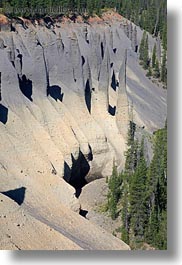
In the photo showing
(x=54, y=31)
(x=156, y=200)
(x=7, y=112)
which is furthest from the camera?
(x=54, y=31)

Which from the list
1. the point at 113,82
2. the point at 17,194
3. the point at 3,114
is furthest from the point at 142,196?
the point at 113,82

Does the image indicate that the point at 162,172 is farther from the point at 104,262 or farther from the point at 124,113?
the point at 124,113

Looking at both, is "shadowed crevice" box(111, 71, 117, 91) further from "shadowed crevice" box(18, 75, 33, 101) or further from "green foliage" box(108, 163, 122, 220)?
"green foliage" box(108, 163, 122, 220)

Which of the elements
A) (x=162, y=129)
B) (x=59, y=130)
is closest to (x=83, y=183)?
(x=59, y=130)

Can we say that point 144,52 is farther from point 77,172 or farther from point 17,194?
point 17,194

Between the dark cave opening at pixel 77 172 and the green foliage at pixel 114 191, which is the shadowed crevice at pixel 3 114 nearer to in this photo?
the dark cave opening at pixel 77 172

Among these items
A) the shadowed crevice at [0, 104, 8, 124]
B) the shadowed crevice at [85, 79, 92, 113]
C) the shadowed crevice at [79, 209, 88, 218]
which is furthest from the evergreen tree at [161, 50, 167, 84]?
the shadowed crevice at [85, 79, 92, 113]

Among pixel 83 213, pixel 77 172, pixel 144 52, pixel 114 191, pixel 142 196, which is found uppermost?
pixel 144 52
